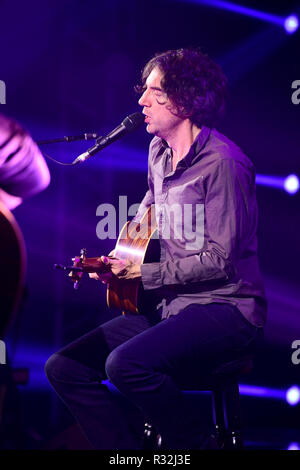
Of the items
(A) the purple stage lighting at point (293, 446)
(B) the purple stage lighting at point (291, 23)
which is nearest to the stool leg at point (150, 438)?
(A) the purple stage lighting at point (293, 446)

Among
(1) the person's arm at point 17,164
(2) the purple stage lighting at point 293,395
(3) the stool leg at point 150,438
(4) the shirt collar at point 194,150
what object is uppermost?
(4) the shirt collar at point 194,150

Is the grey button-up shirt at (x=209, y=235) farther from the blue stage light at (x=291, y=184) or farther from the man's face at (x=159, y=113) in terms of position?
the blue stage light at (x=291, y=184)

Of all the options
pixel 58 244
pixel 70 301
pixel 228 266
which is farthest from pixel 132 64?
pixel 228 266

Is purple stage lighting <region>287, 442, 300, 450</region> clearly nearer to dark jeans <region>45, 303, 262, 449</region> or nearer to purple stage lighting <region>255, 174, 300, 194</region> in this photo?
dark jeans <region>45, 303, 262, 449</region>

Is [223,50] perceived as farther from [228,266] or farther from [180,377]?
[180,377]

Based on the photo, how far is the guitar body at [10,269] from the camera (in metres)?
1.45

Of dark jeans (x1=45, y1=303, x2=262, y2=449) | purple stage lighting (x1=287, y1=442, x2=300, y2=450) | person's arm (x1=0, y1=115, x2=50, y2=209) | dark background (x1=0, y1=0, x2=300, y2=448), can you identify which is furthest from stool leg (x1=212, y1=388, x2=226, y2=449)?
dark background (x1=0, y1=0, x2=300, y2=448)

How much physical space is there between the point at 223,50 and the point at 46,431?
2.92 m

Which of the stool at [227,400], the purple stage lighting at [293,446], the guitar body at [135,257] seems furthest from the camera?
the purple stage lighting at [293,446]

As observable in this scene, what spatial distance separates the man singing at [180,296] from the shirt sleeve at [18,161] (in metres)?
0.93

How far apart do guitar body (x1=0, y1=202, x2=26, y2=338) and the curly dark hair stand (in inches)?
65.4

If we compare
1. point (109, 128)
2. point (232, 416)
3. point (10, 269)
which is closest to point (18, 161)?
point (10, 269)

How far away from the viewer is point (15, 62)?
153 inches

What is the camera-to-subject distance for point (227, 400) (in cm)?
244
